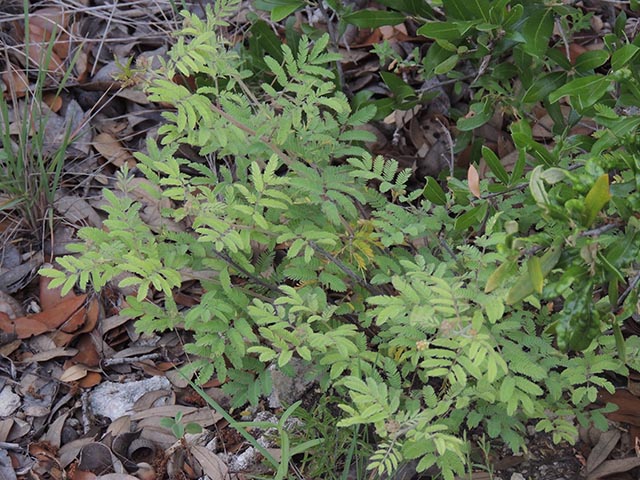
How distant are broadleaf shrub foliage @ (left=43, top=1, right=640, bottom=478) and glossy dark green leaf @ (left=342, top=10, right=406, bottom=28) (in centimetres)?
29

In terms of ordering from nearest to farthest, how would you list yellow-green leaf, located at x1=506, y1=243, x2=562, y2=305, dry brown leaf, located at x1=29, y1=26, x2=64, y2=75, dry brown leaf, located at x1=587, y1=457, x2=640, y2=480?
1. yellow-green leaf, located at x1=506, y1=243, x2=562, y2=305
2. dry brown leaf, located at x1=587, y1=457, x2=640, y2=480
3. dry brown leaf, located at x1=29, y1=26, x2=64, y2=75

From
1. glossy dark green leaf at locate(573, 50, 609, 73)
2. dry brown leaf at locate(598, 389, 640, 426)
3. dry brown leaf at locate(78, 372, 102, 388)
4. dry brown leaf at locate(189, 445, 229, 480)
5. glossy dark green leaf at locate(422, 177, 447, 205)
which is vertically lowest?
dry brown leaf at locate(189, 445, 229, 480)

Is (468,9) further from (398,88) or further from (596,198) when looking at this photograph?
(596,198)

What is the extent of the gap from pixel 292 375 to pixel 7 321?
117cm

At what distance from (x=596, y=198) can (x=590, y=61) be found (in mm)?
1038

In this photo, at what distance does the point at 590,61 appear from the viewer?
2.43 meters

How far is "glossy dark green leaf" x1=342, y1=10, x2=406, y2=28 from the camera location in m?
2.60

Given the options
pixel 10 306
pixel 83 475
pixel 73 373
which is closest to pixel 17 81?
pixel 10 306

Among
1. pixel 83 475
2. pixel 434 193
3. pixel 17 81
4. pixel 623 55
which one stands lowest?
pixel 83 475

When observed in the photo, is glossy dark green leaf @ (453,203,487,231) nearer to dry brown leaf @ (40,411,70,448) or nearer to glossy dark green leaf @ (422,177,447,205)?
glossy dark green leaf @ (422,177,447,205)

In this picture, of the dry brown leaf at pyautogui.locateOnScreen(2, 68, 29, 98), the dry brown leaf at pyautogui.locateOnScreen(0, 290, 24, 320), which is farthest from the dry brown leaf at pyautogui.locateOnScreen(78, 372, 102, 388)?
the dry brown leaf at pyautogui.locateOnScreen(2, 68, 29, 98)

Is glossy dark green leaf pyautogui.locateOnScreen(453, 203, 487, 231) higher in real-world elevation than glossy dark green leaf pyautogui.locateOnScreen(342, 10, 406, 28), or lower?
lower

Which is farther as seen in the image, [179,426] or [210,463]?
[210,463]

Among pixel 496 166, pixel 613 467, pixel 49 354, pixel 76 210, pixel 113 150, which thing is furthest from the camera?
pixel 113 150
